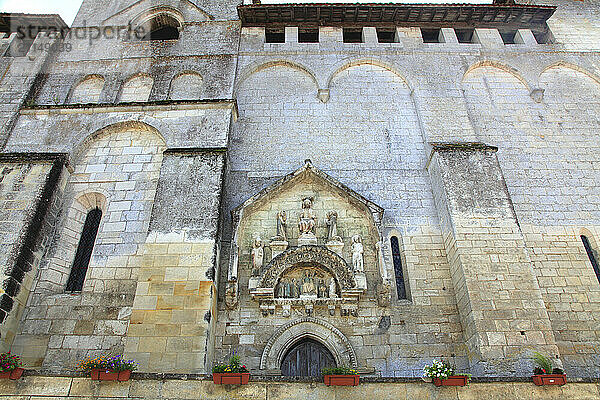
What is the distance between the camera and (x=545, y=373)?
7094 mm

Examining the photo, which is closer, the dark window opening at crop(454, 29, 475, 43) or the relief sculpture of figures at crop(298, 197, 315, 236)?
the relief sculpture of figures at crop(298, 197, 315, 236)

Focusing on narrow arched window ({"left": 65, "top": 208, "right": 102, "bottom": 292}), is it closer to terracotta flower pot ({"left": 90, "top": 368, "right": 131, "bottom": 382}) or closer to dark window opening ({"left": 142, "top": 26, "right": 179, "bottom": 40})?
terracotta flower pot ({"left": 90, "top": 368, "right": 131, "bottom": 382})

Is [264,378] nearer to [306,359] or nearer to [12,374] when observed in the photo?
[306,359]

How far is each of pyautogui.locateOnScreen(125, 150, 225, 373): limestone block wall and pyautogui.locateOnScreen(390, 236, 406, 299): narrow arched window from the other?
165 inches

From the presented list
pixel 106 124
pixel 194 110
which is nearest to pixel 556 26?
pixel 194 110

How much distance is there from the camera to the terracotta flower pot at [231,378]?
260 inches

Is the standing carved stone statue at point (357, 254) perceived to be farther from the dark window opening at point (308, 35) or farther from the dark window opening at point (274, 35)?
the dark window opening at point (274, 35)

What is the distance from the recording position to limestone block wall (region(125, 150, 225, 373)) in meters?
7.95

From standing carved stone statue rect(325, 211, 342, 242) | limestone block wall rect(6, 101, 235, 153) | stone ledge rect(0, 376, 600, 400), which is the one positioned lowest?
stone ledge rect(0, 376, 600, 400)

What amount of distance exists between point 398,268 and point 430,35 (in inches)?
355

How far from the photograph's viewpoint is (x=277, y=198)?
35.0 ft

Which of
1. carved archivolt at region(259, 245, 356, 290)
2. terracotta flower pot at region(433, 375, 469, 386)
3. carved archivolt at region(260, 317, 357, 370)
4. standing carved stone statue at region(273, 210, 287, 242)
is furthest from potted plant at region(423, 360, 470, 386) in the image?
standing carved stone statue at region(273, 210, 287, 242)

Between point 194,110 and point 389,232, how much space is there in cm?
625

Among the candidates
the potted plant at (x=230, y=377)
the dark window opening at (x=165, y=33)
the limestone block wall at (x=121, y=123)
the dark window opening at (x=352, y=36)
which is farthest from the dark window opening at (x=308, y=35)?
the potted plant at (x=230, y=377)
